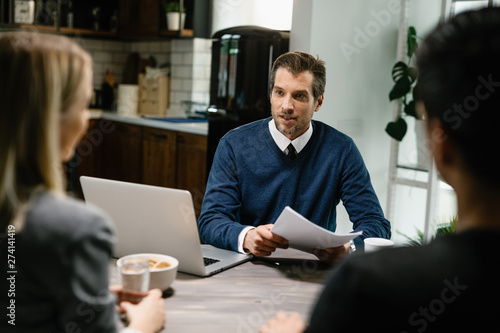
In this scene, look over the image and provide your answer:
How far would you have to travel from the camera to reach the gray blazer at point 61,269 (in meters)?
0.78

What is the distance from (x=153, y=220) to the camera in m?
1.41

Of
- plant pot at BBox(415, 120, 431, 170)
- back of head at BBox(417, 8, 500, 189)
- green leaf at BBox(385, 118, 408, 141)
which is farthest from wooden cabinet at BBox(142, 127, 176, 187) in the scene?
back of head at BBox(417, 8, 500, 189)

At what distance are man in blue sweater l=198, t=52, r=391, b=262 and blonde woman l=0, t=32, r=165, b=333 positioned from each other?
1075 millimetres

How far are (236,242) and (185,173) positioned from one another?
266cm

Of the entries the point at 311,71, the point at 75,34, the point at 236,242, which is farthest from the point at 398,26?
the point at 75,34

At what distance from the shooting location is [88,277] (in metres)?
0.81

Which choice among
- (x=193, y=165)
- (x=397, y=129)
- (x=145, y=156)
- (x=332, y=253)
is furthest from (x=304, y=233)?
(x=145, y=156)

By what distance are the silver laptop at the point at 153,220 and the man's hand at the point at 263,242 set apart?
103mm

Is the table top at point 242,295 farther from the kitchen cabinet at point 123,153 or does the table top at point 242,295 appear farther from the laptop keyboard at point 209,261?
the kitchen cabinet at point 123,153

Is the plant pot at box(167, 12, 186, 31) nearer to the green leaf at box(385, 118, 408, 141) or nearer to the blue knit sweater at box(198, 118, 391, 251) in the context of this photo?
the green leaf at box(385, 118, 408, 141)

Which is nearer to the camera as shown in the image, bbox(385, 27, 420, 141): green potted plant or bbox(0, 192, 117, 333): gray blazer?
bbox(0, 192, 117, 333): gray blazer

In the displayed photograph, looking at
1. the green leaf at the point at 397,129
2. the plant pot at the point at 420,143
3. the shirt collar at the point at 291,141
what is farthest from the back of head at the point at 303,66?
the plant pot at the point at 420,143

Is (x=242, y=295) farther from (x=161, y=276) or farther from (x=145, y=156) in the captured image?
(x=145, y=156)

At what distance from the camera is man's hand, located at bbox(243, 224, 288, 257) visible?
153 centimetres
